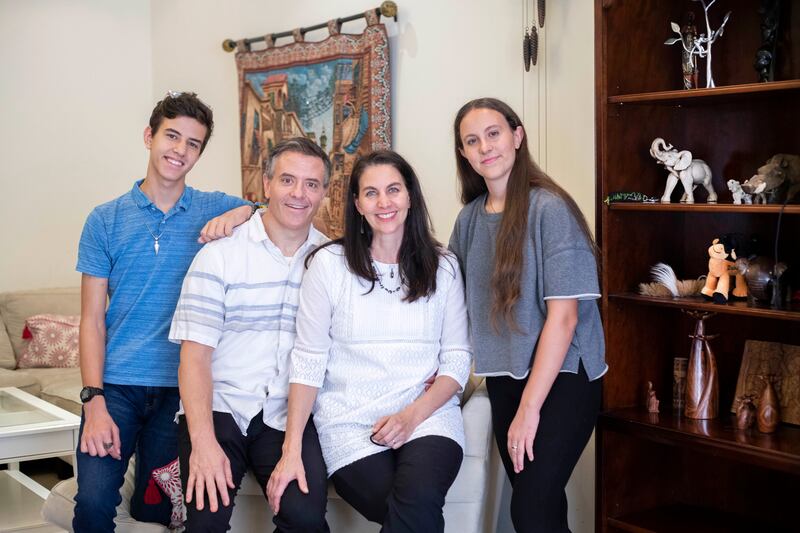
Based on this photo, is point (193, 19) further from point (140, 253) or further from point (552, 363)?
point (552, 363)

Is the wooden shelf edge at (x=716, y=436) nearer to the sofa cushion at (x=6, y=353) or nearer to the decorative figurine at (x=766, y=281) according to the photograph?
the decorative figurine at (x=766, y=281)

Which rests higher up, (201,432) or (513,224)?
(513,224)

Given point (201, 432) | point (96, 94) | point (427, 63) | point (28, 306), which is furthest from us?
point (96, 94)

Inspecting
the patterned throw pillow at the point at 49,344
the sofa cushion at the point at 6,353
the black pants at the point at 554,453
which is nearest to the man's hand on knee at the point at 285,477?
the black pants at the point at 554,453

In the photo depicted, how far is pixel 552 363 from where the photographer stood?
2145 mm

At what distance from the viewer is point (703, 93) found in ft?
7.52

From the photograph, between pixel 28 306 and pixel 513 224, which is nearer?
pixel 513 224

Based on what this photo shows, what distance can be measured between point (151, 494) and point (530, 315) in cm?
115

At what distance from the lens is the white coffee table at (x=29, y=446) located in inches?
128

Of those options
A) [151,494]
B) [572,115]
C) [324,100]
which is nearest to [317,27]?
[324,100]

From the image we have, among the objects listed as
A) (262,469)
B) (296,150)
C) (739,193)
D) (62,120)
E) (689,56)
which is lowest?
(262,469)

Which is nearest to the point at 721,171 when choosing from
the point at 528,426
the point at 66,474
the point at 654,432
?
the point at 654,432

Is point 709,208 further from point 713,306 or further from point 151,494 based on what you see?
point 151,494

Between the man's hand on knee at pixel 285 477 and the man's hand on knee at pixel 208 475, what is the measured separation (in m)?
0.11
